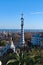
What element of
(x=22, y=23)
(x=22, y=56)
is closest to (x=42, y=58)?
(x=22, y=56)

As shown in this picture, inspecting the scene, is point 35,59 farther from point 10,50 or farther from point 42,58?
point 10,50

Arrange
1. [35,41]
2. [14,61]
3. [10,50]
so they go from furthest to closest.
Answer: [35,41] < [10,50] < [14,61]

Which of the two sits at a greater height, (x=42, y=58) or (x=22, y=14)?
(x=22, y=14)

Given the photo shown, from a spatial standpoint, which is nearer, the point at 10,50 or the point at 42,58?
the point at 42,58

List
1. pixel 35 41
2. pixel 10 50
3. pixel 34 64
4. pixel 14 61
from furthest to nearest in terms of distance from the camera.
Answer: pixel 35 41, pixel 10 50, pixel 14 61, pixel 34 64

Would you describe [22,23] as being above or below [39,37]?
above

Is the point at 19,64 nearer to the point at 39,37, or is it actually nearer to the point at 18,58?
the point at 18,58

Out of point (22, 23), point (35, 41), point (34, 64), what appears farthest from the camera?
point (35, 41)

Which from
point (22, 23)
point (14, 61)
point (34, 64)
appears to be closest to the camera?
point (34, 64)

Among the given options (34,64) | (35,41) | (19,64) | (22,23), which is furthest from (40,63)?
(35,41)
